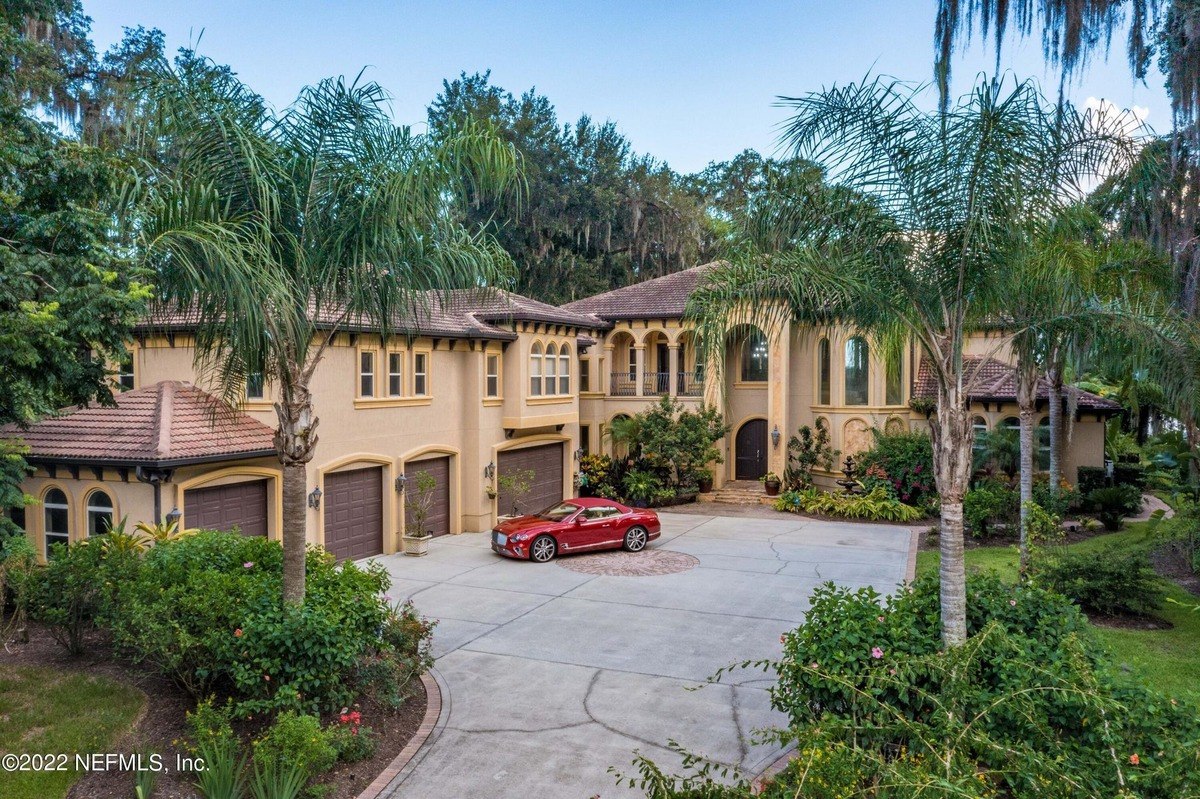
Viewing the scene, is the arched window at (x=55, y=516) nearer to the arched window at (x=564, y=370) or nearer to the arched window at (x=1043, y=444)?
the arched window at (x=564, y=370)

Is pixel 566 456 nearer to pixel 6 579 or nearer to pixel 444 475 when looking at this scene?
pixel 444 475

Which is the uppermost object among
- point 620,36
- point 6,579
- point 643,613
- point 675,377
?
point 620,36

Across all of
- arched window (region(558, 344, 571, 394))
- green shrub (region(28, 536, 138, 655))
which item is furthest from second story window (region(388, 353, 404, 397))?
green shrub (region(28, 536, 138, 655))

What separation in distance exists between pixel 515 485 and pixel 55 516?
11.0m

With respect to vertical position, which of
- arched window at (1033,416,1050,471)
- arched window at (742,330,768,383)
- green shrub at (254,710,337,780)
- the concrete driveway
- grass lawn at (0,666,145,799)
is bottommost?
the concrete driveway

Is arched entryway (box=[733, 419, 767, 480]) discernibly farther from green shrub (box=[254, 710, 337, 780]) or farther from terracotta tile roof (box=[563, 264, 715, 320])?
green shrub (box=[254, 710, 337, 780])

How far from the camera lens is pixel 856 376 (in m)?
26.7

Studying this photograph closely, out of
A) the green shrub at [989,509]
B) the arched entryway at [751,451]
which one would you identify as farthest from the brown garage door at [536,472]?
the green shrub at [989,509]

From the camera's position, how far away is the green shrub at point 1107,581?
12.3 metres

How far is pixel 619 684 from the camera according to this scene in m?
10.1

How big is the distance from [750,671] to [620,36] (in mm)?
18506

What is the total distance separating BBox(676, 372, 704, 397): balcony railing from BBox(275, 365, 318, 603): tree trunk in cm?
2040

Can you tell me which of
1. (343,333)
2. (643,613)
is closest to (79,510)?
(343,333)

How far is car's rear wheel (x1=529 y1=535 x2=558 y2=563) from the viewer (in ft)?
58.6
